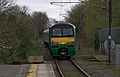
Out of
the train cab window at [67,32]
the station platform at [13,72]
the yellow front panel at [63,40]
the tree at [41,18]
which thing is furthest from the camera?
the tree at [41,18]

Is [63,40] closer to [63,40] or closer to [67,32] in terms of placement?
[63,40]

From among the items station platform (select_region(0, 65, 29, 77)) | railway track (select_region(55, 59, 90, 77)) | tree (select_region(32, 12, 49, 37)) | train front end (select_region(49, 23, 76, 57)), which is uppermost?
tree (select_region(32, 12, 49, 37))

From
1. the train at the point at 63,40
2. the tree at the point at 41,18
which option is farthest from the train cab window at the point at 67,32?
the tree at the point at 41,18

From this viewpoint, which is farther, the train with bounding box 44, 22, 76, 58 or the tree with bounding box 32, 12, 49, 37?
the tree with bounding box 32, 12, 49, 37

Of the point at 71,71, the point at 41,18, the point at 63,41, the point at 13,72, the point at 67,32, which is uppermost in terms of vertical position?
the point at 41,18

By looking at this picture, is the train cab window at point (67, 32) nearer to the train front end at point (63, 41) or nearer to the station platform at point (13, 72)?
the train front end at point (63, 41)

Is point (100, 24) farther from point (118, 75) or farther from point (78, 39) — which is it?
point (118, 75)

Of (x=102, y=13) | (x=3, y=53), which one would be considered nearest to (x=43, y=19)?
(x=102, y=13)

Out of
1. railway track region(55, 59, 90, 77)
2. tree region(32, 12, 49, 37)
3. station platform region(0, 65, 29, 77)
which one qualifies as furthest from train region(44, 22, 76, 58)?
tree region(32, 12, 49, 37)

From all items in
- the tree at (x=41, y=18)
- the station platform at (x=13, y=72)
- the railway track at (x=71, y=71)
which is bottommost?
the railway track at (x=71, y=71)

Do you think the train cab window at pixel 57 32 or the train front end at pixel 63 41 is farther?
the train cab window at pixel 57 32

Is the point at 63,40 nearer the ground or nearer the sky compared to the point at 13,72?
nearer the sky

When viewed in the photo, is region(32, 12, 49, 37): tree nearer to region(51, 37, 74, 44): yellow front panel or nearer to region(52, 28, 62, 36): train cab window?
region(52, 28, 62, 36): train cab window

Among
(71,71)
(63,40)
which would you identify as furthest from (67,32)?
(71,71)
